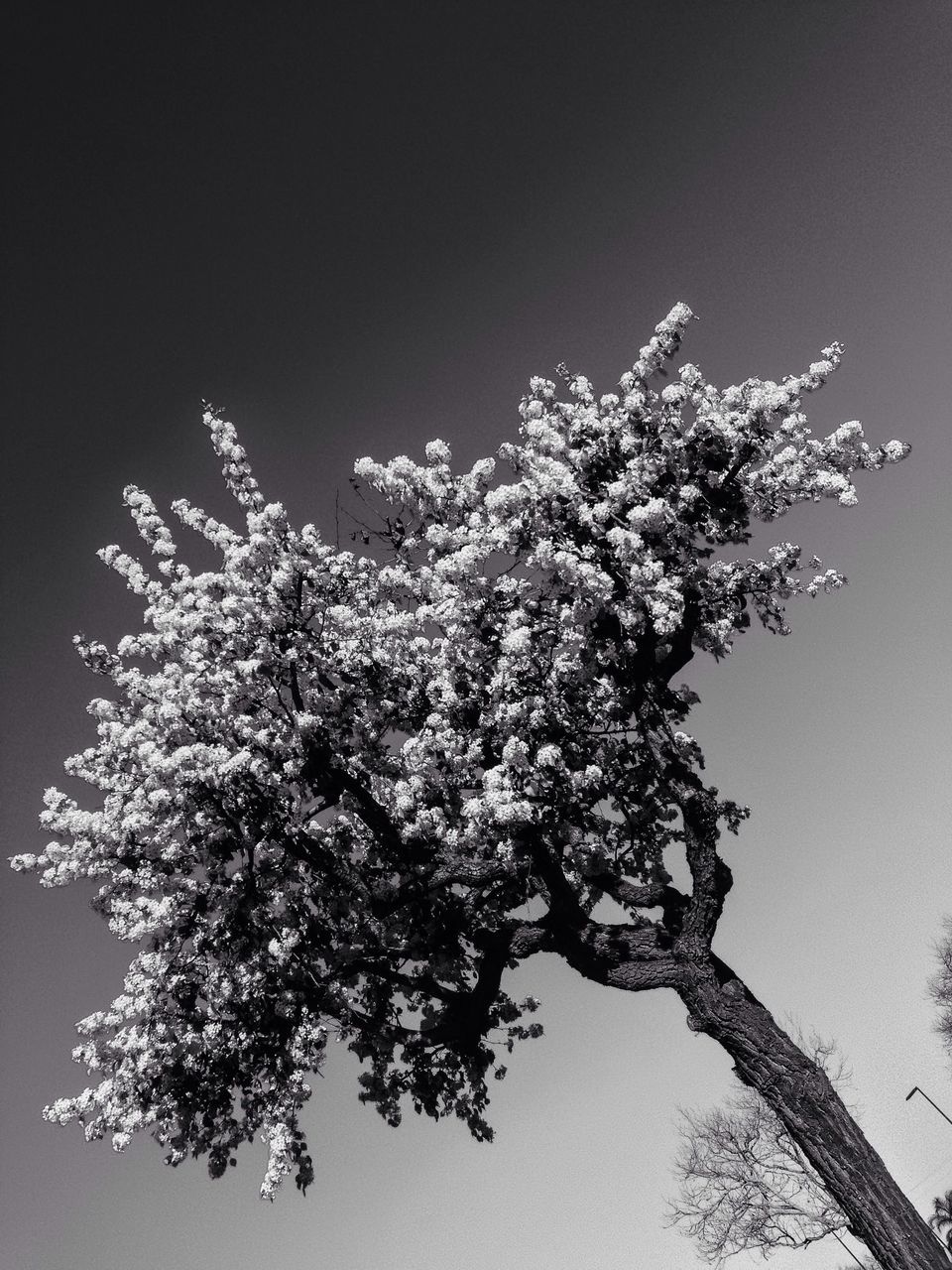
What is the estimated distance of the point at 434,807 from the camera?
48.5 feet

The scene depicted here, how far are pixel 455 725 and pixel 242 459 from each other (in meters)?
5.51

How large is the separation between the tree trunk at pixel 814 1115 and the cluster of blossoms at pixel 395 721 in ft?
8.93

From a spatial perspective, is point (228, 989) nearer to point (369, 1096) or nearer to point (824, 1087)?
point (369, 1096)

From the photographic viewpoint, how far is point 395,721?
15.8 metres

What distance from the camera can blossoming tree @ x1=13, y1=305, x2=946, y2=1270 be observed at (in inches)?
548

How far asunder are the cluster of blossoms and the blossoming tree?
1.9 inches

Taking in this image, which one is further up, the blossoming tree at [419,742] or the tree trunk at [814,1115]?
the blossoming tree at [419,742]

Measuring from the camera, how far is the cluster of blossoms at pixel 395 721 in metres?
14.1

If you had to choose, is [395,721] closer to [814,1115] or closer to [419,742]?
[419,742]

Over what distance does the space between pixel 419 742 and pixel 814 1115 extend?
7330 millimetres

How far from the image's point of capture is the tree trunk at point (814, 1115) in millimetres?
11398

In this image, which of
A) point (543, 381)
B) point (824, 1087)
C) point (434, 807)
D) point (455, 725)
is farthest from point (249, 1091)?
point (543, 381)

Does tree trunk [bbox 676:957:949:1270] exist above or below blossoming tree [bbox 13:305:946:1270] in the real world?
below

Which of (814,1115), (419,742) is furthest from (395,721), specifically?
(814,1115)
